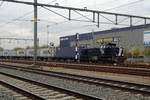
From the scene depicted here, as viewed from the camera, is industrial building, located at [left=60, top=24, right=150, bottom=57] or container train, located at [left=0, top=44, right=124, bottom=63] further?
industrial building, located at [left=60, top=24, right=150, bottom=57]

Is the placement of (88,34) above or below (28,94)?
above

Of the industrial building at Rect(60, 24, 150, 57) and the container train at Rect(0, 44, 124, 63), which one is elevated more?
the industrial building at Rect(60, 24, 150, 57)

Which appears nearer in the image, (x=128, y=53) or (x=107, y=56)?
(x=107, y=56)

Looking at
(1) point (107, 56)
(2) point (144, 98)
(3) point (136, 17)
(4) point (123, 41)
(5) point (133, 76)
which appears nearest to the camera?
(2) point (144, 98)

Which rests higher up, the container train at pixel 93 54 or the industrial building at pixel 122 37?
the industrial building at pixel 122 37

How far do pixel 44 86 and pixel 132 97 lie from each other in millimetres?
5359

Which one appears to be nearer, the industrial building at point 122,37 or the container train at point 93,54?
the container train at point 93,54

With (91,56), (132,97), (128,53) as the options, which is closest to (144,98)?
(132,97)

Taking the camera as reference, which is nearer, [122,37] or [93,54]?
[93,54]

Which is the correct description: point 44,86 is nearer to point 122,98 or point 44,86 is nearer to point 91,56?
point 122,98

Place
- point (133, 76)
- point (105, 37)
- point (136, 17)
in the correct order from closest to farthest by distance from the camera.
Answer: point (133, 76), point (136, 17), point (105, 37)

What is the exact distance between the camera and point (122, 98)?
11.9 meters

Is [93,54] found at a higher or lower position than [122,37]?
lower

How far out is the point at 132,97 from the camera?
1211 centimetres
